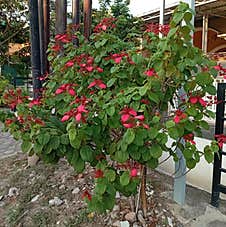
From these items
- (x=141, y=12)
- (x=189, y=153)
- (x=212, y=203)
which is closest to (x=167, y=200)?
(x=212, y=203)

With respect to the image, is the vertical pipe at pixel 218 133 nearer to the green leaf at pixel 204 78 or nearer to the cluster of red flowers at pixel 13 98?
the green leaf at pixel 204 78

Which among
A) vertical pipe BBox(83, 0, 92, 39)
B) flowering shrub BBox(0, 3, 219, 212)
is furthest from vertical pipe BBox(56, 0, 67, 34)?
flowering shrub BBox(0, 3, 219, 212)

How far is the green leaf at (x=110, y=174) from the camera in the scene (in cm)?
159

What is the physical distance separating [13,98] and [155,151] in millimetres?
965

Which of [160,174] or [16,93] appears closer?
[16,93]

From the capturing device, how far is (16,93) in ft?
6.23

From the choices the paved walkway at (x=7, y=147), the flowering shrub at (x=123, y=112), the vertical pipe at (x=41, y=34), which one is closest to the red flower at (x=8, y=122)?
the flowering shrub at (x=123, y=112)

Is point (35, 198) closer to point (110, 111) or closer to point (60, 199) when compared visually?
point (60, 199)

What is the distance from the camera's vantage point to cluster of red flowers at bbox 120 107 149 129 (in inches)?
52.4

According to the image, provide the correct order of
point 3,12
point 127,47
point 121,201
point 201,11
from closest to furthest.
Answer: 1. point 127,47
2. point 121,201
3. point 201,11
4. point 3,12

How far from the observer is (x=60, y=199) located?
243 cm

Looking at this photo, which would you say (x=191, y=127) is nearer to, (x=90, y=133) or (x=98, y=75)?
(x=90, y=133)

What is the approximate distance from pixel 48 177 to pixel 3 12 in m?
6.29

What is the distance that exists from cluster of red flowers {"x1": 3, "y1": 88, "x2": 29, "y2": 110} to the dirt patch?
0.93 metres
